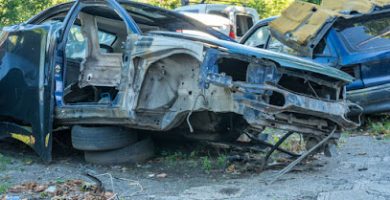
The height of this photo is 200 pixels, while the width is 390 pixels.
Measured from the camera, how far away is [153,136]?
6812mm

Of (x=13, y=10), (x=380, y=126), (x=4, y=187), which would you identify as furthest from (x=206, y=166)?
(x=13, y=10)

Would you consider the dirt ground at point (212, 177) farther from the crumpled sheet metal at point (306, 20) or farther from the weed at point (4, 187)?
the crumpled sheet metal at point (306, 20)

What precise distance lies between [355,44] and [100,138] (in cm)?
364

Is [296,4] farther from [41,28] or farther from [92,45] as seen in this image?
[41,28]

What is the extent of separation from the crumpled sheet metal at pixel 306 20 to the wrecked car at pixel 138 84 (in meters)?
1.06

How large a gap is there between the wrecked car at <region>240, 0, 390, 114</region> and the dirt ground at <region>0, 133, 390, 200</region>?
0.81 meters

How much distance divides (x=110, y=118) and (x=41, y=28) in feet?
4.45

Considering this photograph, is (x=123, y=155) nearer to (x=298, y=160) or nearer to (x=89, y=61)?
(x=89, y=61)

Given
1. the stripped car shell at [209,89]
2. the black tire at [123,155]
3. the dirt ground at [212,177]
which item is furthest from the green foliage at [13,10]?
the stripped car shell at [209,89]

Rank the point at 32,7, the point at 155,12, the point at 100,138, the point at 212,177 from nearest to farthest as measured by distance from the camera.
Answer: the point at 212,177, the point at 100,138, the point at 155,12, the point at 32,7

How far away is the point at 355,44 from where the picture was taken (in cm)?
757

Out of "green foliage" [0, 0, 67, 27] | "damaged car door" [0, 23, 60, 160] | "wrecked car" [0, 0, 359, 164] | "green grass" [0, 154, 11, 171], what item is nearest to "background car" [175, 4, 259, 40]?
"green foliage" [0, 0, 67, 27]

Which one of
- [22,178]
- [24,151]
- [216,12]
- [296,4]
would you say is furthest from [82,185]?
[216,12]

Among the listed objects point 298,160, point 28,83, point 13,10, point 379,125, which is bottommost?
point 379,125
